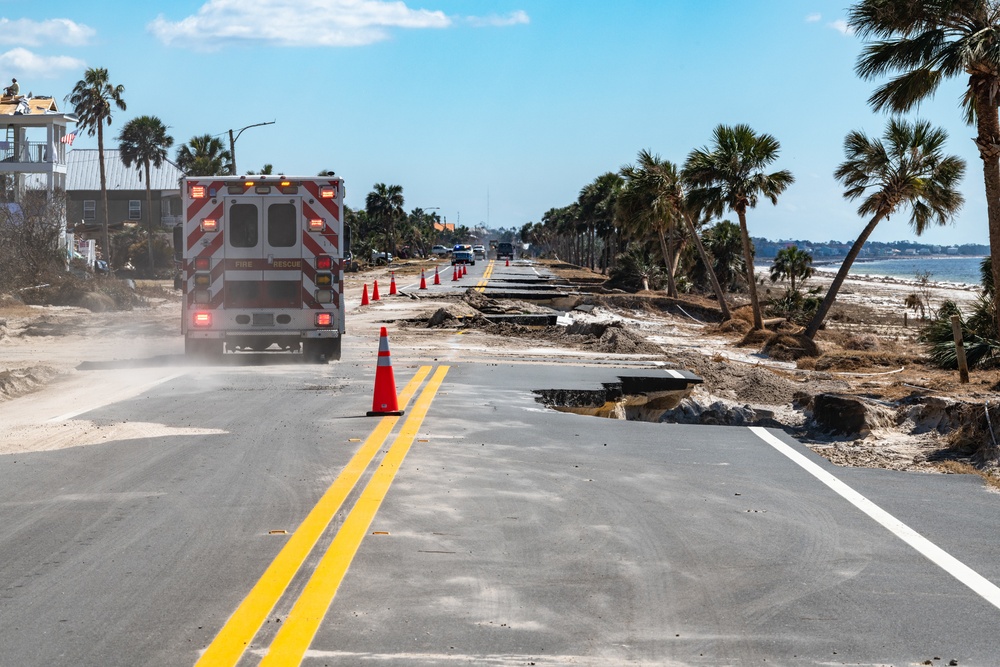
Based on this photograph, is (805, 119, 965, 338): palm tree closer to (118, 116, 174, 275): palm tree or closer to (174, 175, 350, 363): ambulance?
(174, 175, 350, 363): ambulance

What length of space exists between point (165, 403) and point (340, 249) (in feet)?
17.9

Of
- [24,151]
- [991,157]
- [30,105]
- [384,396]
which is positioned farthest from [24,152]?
[384,396]

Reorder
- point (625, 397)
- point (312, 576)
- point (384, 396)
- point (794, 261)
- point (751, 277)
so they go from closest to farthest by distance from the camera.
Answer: point (312, 576) → point (384, 396) → point (625, 397) → point (751, 277) → point (794, 261)

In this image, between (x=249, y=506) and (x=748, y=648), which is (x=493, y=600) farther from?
(x=249, y=506)

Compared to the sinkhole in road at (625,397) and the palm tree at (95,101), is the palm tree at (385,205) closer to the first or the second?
the palm tree at (95,101)

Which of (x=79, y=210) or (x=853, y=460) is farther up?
(x=79, y=210)

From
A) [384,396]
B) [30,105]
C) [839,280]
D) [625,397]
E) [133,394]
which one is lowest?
[625,397]

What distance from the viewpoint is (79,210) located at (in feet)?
289

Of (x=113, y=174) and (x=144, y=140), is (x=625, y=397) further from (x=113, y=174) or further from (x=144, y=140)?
(x=113, y=174)

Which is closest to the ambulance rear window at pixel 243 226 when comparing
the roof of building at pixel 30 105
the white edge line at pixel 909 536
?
the white edge line at pixel 909 536

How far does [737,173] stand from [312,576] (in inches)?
1201

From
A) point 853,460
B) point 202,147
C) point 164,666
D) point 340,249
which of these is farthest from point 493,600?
point 202,147

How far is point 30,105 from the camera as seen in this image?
181 ft

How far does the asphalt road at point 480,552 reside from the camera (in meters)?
5.09
